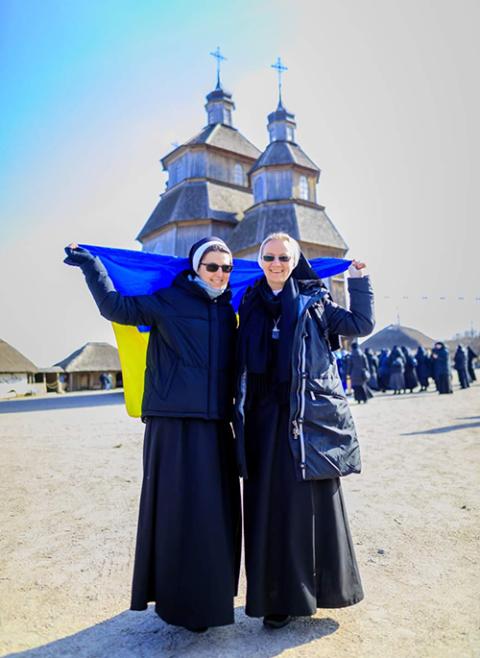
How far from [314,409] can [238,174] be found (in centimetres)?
2863

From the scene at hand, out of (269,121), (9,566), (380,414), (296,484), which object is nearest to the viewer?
(296,484)

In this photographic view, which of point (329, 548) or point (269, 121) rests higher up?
point (269, 121)

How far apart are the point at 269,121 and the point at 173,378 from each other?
29391mm

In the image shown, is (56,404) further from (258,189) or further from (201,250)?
(201,250)

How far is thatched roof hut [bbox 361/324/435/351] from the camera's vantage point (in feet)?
190

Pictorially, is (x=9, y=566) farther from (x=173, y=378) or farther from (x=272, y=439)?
(x=272, y=439)

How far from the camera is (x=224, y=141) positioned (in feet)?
95.8

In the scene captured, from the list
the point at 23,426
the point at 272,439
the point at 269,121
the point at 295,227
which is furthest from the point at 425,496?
the point at 269,121

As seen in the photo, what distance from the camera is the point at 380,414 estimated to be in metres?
A: 12.8

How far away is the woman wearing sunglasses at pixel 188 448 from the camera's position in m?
2.50

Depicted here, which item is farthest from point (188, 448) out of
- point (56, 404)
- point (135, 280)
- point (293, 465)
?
point (56, 404)

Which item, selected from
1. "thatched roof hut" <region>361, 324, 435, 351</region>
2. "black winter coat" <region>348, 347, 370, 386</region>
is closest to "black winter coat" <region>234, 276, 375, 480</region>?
"black winter coat" <region>348, 347, 370, 386</region>

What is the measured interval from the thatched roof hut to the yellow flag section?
55509 millimetres

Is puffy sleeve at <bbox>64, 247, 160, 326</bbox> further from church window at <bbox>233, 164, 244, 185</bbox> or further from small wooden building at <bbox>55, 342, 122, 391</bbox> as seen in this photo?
small wooden building at <bbox>55, 342, 122, 391</bbox>
